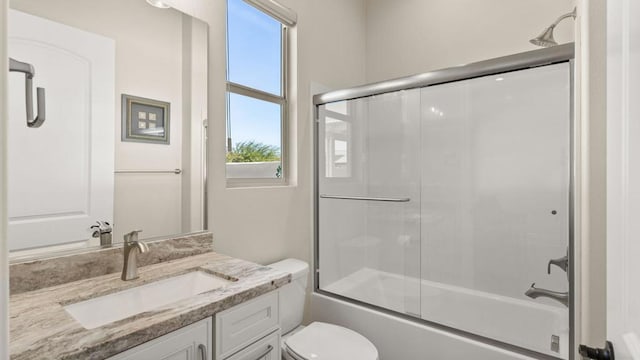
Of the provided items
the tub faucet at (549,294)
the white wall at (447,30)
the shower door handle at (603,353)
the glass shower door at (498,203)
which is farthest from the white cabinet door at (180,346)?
the white wall at (447,30)

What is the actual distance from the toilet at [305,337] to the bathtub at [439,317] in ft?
1.15

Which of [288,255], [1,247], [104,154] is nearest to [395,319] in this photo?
[288,255]

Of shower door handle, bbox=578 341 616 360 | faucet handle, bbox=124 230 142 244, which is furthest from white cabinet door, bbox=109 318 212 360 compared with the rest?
shower door handle, bbox=578 341 616 360

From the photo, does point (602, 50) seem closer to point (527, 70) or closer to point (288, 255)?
point (527, 70)

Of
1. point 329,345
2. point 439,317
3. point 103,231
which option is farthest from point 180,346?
point 439,317

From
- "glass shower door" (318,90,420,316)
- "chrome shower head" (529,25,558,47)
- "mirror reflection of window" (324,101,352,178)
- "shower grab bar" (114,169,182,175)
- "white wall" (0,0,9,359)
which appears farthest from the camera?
"mirror reflection of window" (324,101,352,178)

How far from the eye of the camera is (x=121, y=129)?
127cm

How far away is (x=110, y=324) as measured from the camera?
0.80 meters

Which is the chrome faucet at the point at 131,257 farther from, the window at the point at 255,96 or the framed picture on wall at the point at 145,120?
the window at the point at 255,96

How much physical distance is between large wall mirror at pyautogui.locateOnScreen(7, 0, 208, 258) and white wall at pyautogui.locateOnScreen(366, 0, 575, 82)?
1805mm

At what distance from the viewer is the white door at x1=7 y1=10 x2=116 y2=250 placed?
3.36ft

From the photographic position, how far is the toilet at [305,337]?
1521 millimetres

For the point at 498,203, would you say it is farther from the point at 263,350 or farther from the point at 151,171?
the point at 151,171

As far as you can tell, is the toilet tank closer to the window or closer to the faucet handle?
the window
